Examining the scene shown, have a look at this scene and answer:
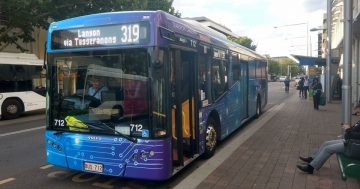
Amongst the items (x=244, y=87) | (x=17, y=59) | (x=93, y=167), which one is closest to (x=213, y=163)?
(x=93, y=167)

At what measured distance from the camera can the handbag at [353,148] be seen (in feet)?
20.4

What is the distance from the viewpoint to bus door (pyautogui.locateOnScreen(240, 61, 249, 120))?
12453 mm

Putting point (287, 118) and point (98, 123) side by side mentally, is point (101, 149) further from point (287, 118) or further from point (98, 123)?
point (287, 118)

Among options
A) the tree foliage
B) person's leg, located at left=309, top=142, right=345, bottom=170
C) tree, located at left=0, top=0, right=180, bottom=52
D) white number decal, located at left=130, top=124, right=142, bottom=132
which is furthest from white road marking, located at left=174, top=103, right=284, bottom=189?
the tree foliage

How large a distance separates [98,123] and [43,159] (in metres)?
2.92

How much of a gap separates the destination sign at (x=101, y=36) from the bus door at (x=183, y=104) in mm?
712

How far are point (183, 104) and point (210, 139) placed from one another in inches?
64.9

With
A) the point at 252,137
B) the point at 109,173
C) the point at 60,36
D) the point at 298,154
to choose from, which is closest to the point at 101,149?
the point at 109,173

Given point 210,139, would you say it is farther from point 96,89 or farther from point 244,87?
point 244,87

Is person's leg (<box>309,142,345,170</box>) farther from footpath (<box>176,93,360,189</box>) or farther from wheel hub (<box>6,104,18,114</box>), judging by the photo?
wheel hub (<box>6,104,18,114</box>)

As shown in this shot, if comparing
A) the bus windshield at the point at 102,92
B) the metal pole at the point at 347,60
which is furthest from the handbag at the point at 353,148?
the bus windshield at the point at 102,92

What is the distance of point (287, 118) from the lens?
1605cm

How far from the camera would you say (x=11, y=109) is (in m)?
18.0

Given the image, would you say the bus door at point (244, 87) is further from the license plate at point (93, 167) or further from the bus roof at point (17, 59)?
the bus roof at point (17, 59)
